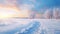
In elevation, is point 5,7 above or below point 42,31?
above

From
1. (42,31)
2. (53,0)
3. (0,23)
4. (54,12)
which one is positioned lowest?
(42,31)

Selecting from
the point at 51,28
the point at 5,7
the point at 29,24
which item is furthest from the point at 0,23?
the point at 51,28

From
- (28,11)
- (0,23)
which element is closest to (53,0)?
(28,11)

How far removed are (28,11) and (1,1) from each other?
0.34 meters

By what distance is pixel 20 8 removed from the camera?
4.00ft

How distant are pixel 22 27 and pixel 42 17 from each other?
0.26 m

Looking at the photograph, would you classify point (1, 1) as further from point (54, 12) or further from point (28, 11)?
point (54, 12)

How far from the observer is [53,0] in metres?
1.23

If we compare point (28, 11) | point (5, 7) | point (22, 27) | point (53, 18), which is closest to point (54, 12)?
point (53, 18)

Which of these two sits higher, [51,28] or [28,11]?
[28,11]

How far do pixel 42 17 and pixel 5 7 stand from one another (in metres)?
0.45

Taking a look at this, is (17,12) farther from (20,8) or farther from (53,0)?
(53,0)

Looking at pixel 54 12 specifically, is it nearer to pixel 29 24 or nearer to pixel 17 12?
pixel 29 24

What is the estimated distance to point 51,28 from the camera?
47.6 inches
